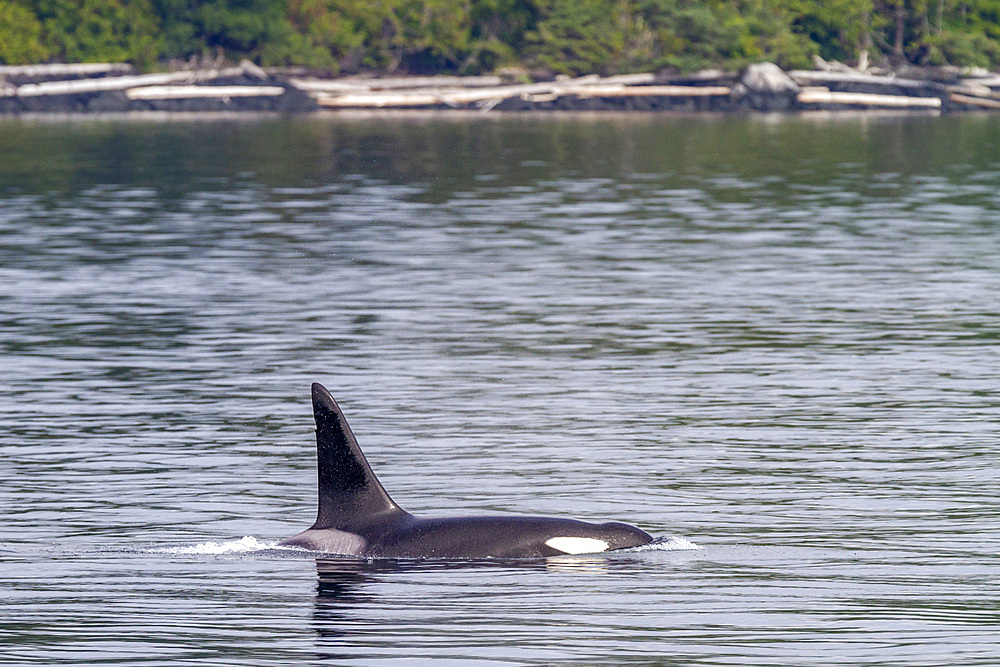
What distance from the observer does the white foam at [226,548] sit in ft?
48.4

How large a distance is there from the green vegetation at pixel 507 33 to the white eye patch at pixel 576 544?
3985 inches

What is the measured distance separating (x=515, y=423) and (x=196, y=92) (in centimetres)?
9517

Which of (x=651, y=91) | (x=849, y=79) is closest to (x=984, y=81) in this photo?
(x=849, y=79)

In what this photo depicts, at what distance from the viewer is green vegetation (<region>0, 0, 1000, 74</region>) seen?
4555 inches

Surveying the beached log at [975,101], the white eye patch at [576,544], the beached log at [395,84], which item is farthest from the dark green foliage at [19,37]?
the white eye patch at [576,544]

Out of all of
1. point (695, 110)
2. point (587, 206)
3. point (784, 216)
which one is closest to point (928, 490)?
point (784, 216)

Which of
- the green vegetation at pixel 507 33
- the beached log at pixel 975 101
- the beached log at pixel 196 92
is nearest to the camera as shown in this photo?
the beached log at pixel 196 92

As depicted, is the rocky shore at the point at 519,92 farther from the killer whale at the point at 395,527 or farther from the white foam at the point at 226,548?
the killer whale at the point at 395,527

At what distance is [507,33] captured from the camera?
393 ft

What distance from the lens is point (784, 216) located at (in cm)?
4628

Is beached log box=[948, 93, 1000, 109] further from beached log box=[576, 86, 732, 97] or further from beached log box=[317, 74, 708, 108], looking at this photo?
beached log box=[317, 74, 708, 108]

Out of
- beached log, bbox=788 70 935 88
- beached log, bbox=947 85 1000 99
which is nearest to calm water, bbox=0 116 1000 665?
beached log, bbox=788 70 935 88

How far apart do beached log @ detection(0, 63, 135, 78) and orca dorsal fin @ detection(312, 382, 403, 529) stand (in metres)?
103

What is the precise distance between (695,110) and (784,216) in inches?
2687
